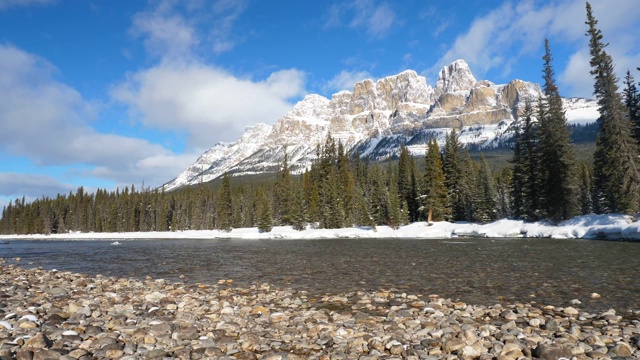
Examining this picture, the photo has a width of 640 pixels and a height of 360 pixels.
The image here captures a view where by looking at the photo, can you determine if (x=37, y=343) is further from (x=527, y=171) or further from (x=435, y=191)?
(x=435, y=191)

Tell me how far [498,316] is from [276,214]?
340ft

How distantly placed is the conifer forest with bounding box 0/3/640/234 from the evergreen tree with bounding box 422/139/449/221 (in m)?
0.19

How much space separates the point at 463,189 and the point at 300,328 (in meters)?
72.3

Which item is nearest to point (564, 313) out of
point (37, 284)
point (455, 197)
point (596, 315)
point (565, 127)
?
point (596, 315)

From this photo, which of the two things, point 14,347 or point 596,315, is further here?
point 596,315

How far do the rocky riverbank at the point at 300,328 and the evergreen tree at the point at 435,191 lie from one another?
6000 centimetres

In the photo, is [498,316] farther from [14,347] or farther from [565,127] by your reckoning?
[565,127]

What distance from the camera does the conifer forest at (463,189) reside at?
41.8 m

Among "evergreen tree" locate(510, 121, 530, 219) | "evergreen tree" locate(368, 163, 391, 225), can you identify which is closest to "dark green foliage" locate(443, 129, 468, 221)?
"evergreen tree" locate(368, 163, 391, 225)

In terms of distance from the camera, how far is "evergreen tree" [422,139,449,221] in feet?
230

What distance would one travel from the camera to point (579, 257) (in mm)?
23469

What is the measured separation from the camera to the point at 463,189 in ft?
246

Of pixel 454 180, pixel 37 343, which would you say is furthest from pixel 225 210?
pixel 37 343

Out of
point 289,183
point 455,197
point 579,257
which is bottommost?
point 579,257
